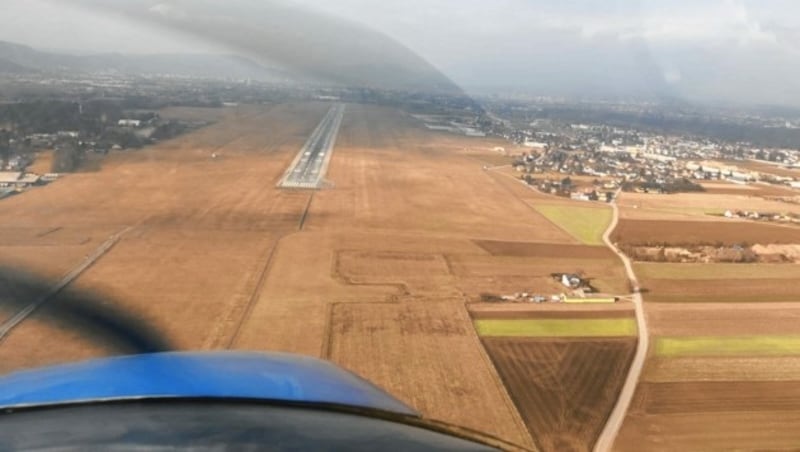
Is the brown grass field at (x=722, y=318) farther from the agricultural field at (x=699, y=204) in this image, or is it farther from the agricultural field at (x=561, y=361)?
the agricultural field at (x=699, y=204)

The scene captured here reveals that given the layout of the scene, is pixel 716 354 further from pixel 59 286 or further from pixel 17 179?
pixel 17 179

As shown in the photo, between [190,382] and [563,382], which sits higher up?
[190,382]

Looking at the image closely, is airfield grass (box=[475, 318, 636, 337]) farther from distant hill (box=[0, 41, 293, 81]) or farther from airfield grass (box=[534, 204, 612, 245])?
distant hill (box=[0, 41, 293, 81])

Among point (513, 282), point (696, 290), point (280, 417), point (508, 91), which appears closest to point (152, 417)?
point (280, 417)

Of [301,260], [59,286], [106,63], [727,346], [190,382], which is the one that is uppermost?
[106,63]

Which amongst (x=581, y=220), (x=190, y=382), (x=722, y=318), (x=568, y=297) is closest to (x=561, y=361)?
(x=568, y=297)

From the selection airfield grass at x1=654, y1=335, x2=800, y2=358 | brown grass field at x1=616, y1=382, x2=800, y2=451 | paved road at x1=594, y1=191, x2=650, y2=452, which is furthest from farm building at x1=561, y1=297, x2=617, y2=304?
brown grass field at x1=616, y1=382, x2=800, y2=451
